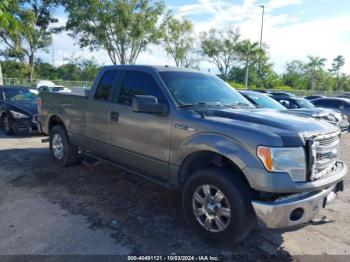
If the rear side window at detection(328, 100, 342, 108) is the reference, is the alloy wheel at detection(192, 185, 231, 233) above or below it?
below

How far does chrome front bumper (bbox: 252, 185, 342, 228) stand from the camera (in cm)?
292

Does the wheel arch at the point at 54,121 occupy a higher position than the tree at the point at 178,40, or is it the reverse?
the tree at the point at 178,40

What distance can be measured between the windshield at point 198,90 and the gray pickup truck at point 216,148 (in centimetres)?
2

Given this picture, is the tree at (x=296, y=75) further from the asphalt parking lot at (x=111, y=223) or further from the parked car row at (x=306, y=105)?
the asphalt parking lot at (x=111, y=223)

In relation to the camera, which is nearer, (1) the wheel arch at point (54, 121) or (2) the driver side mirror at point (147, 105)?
(2) the driver side mirror at point (147, 105)

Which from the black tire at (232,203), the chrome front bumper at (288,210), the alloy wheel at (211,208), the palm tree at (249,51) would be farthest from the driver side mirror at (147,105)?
the palm tree at (249,51)

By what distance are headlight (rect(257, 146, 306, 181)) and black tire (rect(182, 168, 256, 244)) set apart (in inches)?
15.8

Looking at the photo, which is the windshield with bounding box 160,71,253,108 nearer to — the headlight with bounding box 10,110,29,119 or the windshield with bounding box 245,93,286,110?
the windshield with bounding box 245,93,286,110

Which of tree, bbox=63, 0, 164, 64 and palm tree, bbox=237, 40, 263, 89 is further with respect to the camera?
palm tree, bbox=237, 40, 263, 89

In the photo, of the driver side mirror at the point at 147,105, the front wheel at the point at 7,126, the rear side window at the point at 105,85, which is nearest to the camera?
the driver side mirror at the point at 147,105

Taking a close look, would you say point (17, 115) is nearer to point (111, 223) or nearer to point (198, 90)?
point (111, 223)

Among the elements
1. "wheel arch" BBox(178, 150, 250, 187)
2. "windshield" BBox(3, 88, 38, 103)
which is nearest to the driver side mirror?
"wheel arch" BBox(178, 150, 250, 187)

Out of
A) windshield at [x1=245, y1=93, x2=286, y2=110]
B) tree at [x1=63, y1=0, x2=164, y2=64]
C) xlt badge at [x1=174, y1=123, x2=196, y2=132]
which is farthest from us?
tree at [x1=63, y1=0, x2=164, y2=64]

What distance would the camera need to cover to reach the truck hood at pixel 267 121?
3.17 metres
